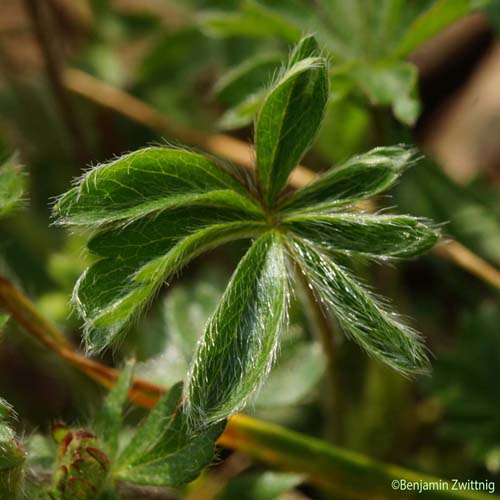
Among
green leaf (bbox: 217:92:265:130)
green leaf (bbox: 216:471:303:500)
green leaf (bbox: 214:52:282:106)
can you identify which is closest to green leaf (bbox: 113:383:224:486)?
green leaf (bbox: 216:471:303:500)

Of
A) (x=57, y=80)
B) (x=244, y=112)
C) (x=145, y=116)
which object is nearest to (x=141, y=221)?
(x=244, y=112)

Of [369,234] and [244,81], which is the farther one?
[244,81]

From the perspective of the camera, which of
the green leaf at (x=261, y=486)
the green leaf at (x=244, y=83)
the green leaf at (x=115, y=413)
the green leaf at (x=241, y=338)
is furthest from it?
the green leaf at (x=244, y=83)

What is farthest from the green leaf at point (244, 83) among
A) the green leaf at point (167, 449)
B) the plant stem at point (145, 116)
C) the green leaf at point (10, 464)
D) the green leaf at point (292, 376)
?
the green leaf at point (10, 464)

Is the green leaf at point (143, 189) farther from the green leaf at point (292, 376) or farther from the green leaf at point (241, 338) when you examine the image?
the green leaf at point (292, 376)

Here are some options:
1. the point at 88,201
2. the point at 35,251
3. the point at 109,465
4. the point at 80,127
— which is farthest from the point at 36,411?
the point at 88,201

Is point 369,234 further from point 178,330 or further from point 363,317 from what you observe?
point 178,330
